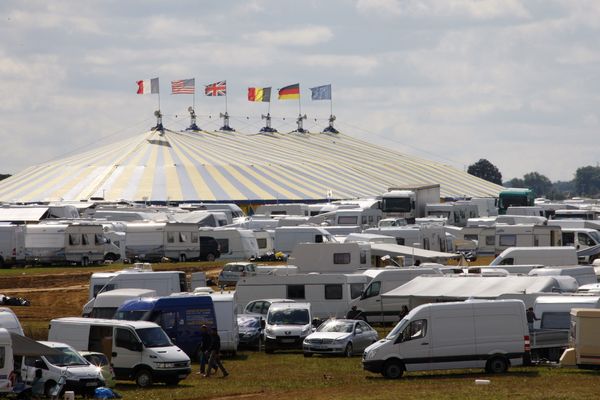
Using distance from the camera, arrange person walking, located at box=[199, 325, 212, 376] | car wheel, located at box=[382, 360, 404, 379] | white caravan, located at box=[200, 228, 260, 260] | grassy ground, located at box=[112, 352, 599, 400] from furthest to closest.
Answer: white caravan, located at box=[200, 228, 260, 260]
person walking, located at box=[199, 325, 212, 376]
car wheel, located at box=[382, 360, 404, 379]
grassy ground, located at box=[112, 352, 599, 400]

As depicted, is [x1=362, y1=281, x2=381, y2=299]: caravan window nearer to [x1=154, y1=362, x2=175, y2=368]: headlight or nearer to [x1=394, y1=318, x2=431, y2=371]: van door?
[x1=394, y1=318, x2=431, y2=371]: van door

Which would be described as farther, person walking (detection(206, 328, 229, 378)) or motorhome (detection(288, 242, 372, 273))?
motorhome (detection(288, 242, 372, 273))

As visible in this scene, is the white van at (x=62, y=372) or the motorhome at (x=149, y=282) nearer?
the white van at (x=62, y=372)

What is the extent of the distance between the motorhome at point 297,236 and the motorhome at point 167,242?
178 inches

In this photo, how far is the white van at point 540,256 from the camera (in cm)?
4475

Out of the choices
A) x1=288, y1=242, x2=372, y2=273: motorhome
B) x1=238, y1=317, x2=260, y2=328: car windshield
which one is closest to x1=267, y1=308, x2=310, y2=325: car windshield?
x1=238, y1=317, x2=260, y2=328: car windshield

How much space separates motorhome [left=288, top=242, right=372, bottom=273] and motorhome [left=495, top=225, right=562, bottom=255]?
12690 millimetres

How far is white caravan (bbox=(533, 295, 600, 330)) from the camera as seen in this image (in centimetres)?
2938

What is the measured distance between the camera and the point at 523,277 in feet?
114

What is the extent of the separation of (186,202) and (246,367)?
69.6 metres

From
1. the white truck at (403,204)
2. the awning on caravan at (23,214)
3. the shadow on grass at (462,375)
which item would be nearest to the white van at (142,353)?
the shadow on grass at (462,375)

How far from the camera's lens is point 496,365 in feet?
86.5

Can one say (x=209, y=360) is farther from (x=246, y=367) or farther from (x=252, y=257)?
(x=252, y=257)

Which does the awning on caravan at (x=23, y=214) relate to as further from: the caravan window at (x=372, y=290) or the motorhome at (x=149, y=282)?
the caravan window at (x=372, y=290)
